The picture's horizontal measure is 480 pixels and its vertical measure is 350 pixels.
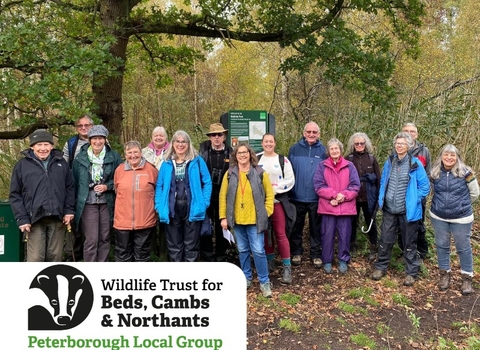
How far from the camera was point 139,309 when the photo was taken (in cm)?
221

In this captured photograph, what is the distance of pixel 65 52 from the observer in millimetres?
4906

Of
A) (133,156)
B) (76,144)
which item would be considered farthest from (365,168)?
(76,144)

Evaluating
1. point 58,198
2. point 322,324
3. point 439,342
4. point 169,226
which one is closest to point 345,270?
point 322,324

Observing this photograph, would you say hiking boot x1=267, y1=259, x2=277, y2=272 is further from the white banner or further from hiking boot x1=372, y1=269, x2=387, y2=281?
the white banner

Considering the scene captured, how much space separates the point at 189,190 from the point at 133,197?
24.2 inches

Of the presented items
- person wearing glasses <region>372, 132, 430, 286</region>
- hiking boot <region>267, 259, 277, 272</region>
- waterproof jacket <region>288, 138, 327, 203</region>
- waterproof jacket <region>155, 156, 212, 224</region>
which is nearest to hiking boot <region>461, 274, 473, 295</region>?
person wearing glasses <region>372, 132, 430, 286</region>

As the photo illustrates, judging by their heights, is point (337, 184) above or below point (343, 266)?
above

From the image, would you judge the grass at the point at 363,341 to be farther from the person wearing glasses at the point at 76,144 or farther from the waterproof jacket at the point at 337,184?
the person wearing glasses at the point at 76,144

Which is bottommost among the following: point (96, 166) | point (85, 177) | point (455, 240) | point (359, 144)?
point (455, 240)

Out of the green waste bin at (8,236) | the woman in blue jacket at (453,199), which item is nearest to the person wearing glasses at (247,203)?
the woman in blue jacket at (453,199)

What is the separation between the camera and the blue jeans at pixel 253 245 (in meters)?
5.17

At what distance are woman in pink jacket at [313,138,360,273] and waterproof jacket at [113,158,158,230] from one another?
208cm

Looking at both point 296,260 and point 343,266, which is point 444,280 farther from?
point 296,260

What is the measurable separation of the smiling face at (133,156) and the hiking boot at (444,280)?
13.0ft
